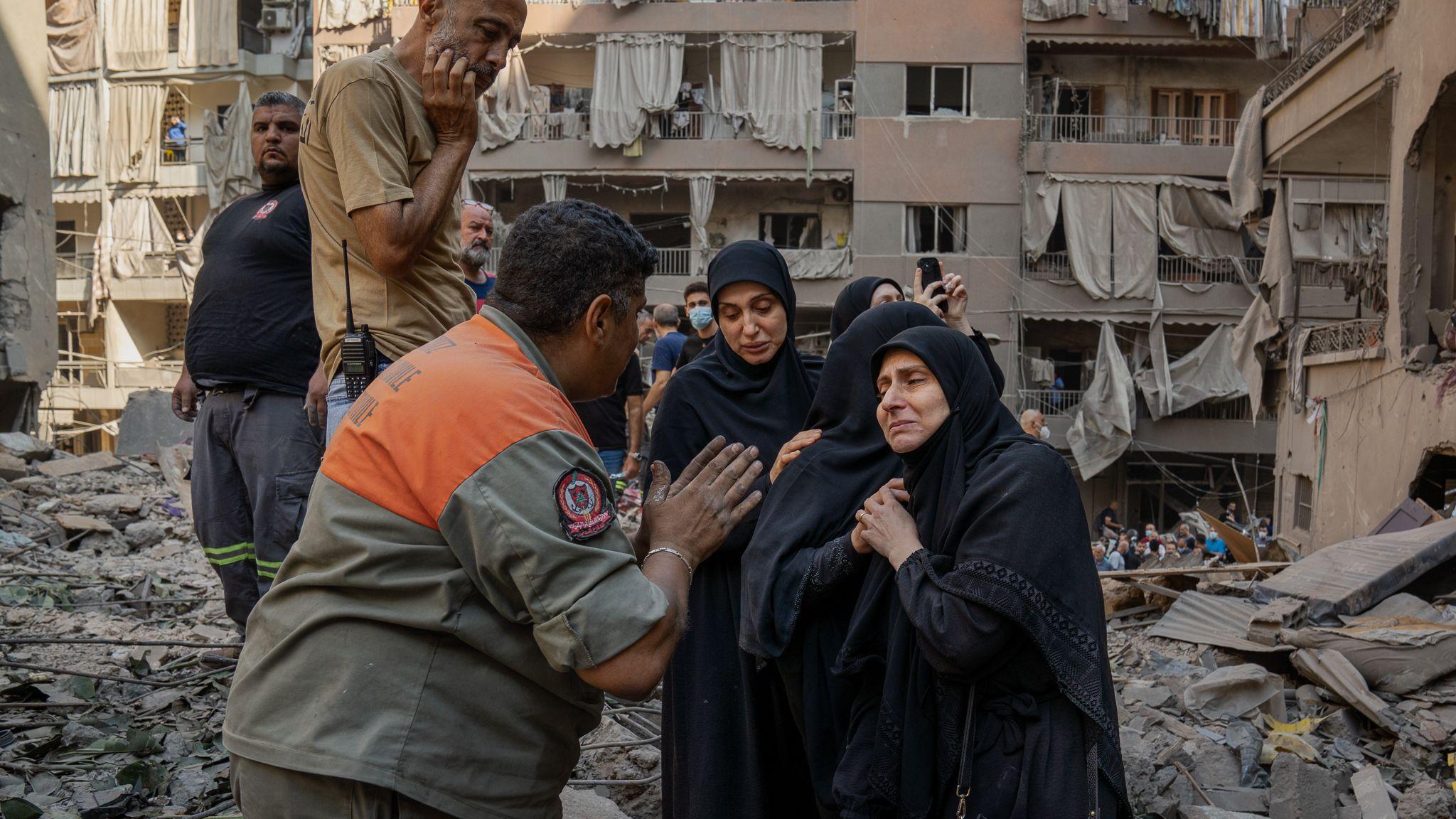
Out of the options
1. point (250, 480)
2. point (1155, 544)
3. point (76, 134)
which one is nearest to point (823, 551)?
point (250, 480)

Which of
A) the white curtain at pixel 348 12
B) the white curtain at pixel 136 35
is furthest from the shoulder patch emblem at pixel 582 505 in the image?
the white curtain at pixel 136 35

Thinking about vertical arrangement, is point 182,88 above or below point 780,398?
above

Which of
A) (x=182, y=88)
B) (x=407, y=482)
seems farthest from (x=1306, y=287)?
(x=182, y=88)

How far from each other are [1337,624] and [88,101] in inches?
1209

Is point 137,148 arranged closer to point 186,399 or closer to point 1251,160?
point 1251,160

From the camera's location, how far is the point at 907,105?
24.2 m

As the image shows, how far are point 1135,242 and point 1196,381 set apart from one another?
308 centimetres

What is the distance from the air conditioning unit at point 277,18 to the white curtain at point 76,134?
4.75m

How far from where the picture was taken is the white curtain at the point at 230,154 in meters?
26.5

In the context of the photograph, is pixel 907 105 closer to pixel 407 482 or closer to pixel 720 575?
pixel 720 575

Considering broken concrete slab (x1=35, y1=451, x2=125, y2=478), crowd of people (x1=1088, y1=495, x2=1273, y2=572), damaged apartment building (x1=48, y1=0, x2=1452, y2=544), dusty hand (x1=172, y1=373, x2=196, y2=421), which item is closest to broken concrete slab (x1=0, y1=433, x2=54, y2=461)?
broken concrete slab (x1=35, y1=451, x2=125, y2=478)

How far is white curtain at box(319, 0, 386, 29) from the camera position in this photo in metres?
25.1

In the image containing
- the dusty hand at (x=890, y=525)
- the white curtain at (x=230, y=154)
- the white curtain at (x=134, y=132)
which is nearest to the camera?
the dusty hand at (x=890, y=525)

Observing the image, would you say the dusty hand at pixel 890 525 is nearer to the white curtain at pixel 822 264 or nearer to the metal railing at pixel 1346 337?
the metal railing at pixel 1346 337
